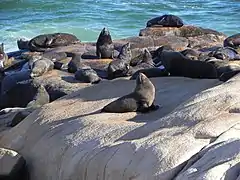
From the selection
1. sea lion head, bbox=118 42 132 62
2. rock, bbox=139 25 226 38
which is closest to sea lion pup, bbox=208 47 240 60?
sea lion head, bbox=118 42 132 62

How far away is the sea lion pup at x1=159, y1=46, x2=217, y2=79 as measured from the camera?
9.01 metres

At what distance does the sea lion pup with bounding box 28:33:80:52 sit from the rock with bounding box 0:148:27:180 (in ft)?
25.8

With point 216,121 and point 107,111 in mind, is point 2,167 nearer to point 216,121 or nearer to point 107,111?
point 107,111

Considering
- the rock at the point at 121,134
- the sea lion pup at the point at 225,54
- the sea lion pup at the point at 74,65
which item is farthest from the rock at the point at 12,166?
the sea lion pup at the point at 225,54

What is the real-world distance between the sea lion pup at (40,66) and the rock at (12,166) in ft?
13.7

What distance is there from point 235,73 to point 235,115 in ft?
8.12

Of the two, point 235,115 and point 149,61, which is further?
point 149,61

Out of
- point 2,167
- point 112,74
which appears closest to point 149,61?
point 112,74

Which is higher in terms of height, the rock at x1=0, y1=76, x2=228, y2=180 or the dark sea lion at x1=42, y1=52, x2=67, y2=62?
the rock at x1=0, y1=76, x2=228, y2=180

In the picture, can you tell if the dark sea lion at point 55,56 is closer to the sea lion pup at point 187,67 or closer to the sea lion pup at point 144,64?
the sea lion pup at point 144,64

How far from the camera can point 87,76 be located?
9.97 metres

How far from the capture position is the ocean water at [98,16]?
69.3 feet

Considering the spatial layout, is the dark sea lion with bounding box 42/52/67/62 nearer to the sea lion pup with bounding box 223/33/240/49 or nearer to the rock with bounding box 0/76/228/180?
the sea lion pup with bounding box 223/33/240/49

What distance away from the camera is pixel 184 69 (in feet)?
30.5
